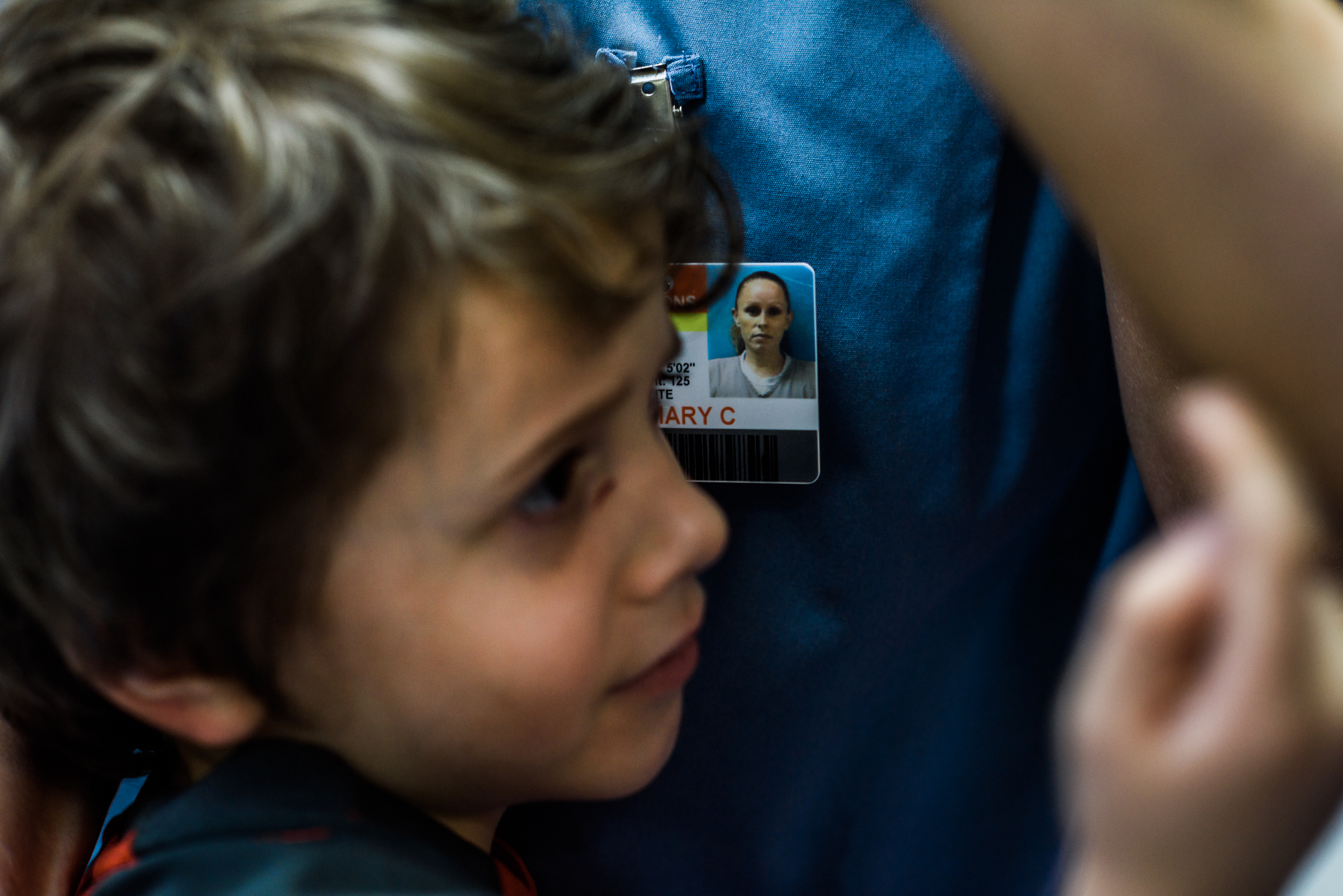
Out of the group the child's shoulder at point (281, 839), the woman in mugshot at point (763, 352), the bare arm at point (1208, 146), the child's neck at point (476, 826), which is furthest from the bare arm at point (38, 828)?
the bare arm at point (1208, 146)

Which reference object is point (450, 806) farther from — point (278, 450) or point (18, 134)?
point (18, 134)

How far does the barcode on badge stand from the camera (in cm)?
59

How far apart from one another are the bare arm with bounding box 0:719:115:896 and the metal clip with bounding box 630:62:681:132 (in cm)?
48

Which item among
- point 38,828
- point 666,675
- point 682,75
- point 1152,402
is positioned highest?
point 682,75

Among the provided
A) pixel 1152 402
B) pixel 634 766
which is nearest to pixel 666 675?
pixel 634 766

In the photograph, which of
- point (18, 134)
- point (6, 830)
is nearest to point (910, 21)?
point (18, 134)

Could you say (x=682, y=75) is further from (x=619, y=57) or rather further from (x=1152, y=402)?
(x=1152, y=402)

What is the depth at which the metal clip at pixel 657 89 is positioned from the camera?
55 centimetres

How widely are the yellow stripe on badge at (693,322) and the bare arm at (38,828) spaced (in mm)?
420

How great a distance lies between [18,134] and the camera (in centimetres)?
40

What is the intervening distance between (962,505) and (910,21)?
0.88ft

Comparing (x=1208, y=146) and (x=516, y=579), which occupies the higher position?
(x=1208, y=146)

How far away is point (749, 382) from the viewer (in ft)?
1.94

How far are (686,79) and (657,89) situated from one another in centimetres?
2
